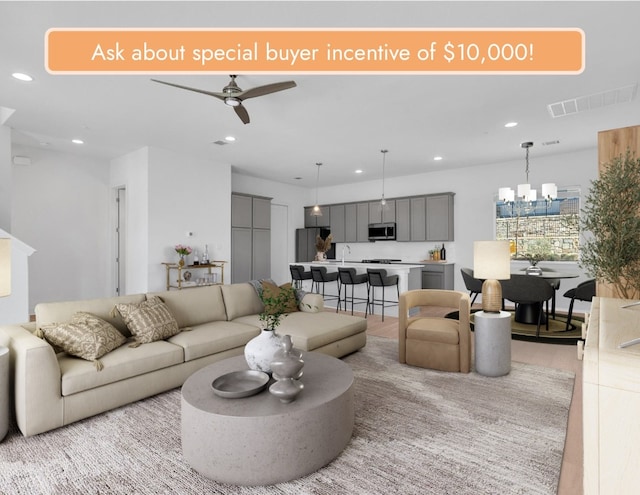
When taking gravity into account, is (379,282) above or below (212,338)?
above

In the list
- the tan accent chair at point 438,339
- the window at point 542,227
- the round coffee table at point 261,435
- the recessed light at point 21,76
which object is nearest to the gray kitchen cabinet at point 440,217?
the window at point 542,227

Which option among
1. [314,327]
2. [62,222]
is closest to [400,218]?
[314,327]

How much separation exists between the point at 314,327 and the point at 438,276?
15.0ft

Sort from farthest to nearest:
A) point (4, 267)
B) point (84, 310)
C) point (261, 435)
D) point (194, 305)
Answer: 1. point (194, 305)
2. point (84, 310)
3. point (4, 267)
4. point (261, 435)

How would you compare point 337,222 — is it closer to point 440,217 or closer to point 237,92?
point 440,217

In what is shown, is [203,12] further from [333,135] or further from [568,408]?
[568,408]

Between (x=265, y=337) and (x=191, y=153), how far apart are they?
4.88m

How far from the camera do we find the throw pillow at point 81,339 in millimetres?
2588

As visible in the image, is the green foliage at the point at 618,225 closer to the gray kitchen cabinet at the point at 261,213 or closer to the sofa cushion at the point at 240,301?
the sofa cushion at the point at 240,301

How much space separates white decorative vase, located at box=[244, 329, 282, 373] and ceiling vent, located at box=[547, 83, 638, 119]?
13.3 ft

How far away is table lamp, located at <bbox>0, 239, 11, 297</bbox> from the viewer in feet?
7.27

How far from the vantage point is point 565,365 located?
Result: 362cm

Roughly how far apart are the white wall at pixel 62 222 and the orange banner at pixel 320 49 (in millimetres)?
4236

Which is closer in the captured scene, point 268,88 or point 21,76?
point 268,88
